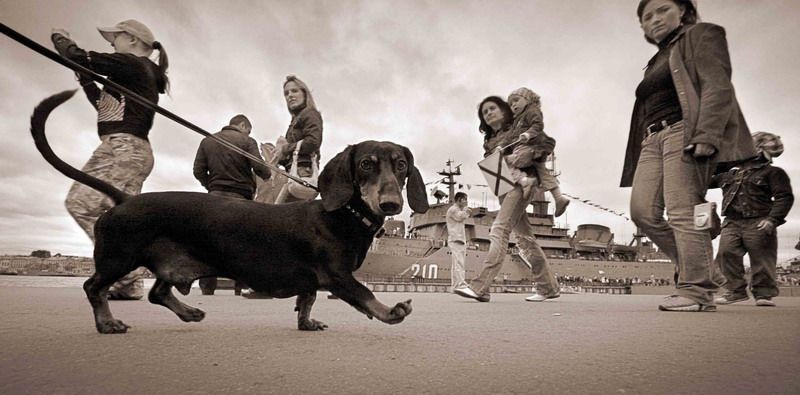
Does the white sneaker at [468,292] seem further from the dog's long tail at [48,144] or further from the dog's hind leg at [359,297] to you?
the dog's long tail at [48,144]

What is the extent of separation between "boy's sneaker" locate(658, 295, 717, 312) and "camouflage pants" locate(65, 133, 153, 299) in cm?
456

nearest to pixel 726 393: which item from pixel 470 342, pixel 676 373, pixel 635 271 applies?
pixel 676 373

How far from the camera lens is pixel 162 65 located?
12.8ft

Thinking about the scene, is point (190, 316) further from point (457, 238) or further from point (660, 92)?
point (457, 238)

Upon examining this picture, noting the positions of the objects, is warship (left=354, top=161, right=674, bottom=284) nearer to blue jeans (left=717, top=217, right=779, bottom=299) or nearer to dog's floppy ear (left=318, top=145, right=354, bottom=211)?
blue jeans (left=717, top=217, right=779, bottom=299)

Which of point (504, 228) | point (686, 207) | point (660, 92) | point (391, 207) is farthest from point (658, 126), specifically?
point (391, 207)

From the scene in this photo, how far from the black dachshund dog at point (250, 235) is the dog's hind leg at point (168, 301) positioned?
0.11 metres

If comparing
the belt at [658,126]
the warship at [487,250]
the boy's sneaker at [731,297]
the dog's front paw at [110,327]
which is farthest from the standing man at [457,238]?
the warship at [487,250]

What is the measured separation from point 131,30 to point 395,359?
3.76m

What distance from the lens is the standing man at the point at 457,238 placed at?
873 centimetres

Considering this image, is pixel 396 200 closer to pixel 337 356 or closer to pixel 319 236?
pixel 319 236

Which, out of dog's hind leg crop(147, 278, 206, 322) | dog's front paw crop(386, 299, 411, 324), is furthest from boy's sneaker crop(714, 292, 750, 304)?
dog's hind leg crop(147, 278, 206, 322)

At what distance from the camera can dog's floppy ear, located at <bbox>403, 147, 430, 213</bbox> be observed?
216 centimetres

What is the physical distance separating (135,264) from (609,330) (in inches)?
93.0
